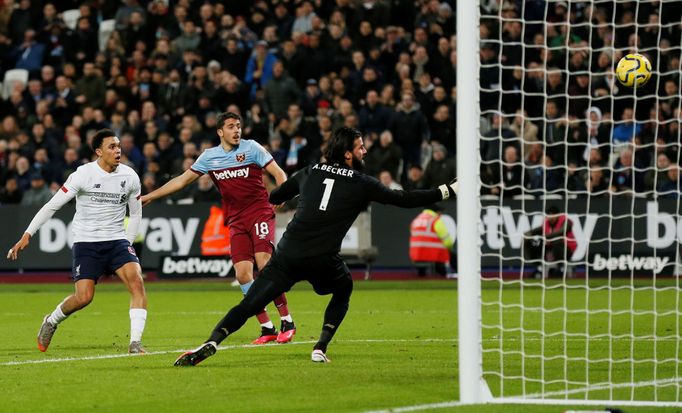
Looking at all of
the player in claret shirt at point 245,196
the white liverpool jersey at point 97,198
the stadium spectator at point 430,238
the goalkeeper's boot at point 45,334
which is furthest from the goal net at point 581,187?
the goalkeeper's boot at point 45,334

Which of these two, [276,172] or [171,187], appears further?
[276,172]

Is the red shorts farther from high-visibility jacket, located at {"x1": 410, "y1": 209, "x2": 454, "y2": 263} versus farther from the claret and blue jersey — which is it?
high-visibility jacket, located at {"x1": 410, "y1": 209, "x2": 454, "y2": 263}

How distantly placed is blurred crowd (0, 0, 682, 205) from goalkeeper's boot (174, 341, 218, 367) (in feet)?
41.9

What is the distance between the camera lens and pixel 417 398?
8695mm

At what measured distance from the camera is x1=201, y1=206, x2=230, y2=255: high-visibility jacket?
81.7 feet

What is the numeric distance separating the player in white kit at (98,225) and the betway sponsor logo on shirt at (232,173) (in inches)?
46.5

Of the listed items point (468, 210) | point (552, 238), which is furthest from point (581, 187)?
point (468, 210)

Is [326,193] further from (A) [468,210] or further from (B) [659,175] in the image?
(B) [659,175]

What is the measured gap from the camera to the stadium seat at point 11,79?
2948 centimetres

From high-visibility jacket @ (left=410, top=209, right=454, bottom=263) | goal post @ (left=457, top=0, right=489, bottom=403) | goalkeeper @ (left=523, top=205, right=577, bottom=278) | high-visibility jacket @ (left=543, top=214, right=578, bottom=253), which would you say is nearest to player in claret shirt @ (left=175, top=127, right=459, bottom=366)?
goal post @ (left=457, top=0, right=489, bottom=403)

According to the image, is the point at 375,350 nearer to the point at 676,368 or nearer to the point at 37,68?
the point at 676,368

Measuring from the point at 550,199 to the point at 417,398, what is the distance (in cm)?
1536

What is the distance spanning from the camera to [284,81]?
1059 inches

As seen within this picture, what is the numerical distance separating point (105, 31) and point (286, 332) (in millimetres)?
18914
